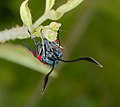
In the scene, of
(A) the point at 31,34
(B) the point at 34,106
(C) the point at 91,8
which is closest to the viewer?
(A) the point at 31,34

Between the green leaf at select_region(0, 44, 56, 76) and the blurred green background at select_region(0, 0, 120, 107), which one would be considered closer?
the green leaf at select_region(0, 44, 56, 76)

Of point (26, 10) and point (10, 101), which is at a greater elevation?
point (26, 10)

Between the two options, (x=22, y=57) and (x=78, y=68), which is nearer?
(x=22, y=57)

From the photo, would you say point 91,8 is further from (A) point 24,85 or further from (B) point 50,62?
(B) point 50,62

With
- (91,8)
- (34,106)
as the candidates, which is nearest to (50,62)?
(34,106)

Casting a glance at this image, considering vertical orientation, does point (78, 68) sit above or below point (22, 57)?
below
